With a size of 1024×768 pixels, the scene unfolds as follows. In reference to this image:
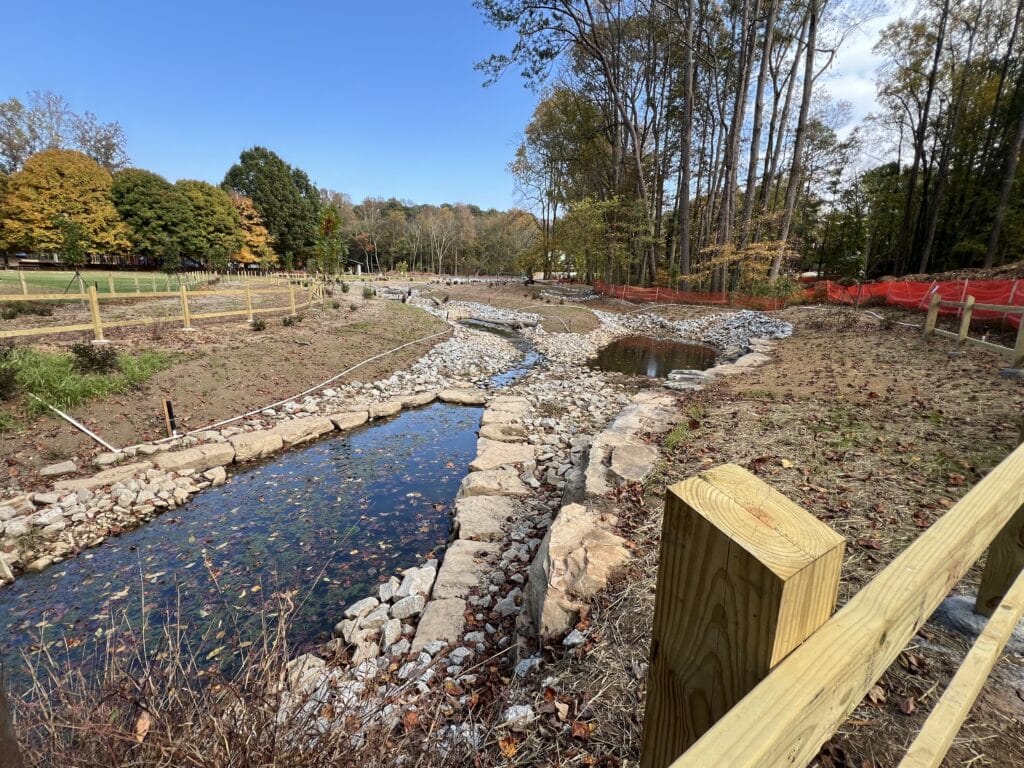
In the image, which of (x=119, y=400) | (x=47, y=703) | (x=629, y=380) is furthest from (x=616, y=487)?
(x=119, y=400)

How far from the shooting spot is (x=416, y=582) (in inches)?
153

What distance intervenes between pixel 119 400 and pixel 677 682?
29.3 ft

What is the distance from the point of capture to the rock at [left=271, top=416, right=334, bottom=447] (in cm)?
700

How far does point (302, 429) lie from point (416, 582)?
428 cm

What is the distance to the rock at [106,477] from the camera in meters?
5.31

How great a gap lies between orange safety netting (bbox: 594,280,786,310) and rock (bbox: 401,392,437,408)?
1620cm

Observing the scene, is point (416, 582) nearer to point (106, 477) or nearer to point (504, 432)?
point (504, 432)

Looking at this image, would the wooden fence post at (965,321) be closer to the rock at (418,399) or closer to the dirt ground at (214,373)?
the rock at (418,399)

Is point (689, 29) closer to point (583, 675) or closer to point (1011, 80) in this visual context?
point (1011, 80)

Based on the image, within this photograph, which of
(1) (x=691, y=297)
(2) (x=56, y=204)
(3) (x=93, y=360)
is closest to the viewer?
(3) (x=93, y=360)

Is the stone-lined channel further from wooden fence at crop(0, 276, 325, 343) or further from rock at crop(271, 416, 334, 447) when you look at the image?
wooden fence at crop(0, 276, 325, 343)

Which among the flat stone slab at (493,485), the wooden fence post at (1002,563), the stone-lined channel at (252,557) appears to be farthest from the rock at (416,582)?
the wooden fence post at (1002,563)

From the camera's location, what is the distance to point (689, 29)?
57.6 ft

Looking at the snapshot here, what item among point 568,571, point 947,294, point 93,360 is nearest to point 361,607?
point 568,571
